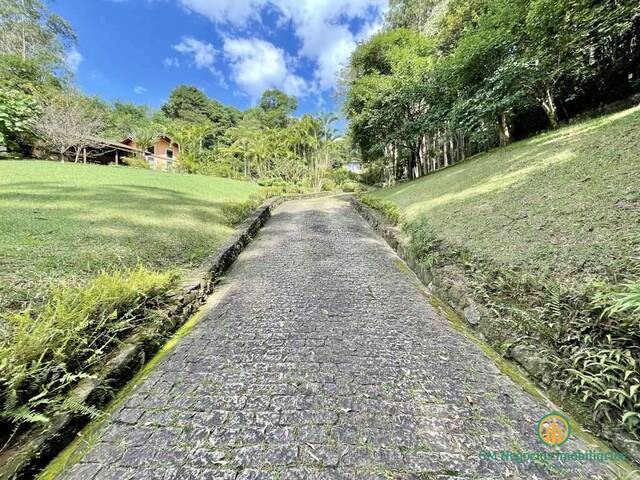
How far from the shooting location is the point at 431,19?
604 inches

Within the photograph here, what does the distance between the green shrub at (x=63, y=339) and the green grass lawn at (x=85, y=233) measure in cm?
61

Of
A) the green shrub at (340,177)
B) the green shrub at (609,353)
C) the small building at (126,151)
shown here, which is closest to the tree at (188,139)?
the small building at (126,151)

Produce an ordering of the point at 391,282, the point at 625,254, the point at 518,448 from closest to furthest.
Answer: the point at 518,448 < the point at 625,254 < the point at 391,282

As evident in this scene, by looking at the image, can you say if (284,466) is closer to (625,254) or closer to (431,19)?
(625,254)

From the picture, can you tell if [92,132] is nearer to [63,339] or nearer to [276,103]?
[63,339]

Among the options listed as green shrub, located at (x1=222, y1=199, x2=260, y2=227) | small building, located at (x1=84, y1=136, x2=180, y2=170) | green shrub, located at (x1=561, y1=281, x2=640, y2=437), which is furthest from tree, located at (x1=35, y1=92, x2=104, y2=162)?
green shrub, located at (x1=561, y1=281, x2=640, y2=437)

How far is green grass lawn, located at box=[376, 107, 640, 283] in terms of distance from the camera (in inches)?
95.5

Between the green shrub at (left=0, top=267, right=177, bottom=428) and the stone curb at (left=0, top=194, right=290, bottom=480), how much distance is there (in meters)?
0.08

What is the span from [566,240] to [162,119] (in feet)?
144

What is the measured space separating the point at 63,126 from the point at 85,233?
16.7 meters

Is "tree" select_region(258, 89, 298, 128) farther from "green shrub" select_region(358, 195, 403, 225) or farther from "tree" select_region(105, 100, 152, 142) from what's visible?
"green shrub" select_region(358, 195, 403, 225)

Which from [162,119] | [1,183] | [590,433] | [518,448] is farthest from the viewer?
[162,119]

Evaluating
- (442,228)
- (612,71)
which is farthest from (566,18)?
(442,228)

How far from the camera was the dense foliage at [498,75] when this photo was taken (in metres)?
6.72
